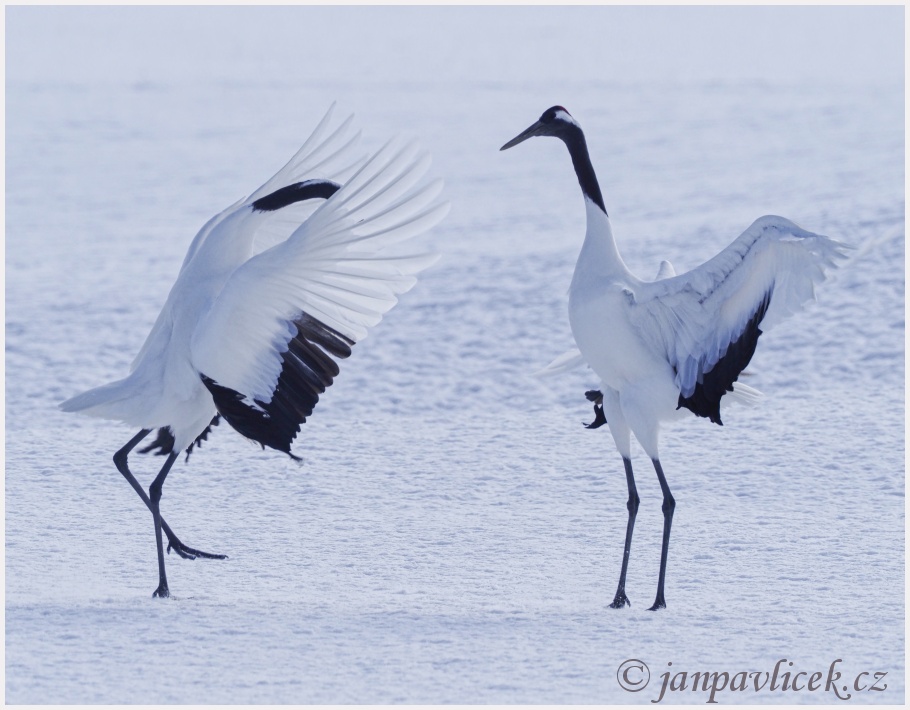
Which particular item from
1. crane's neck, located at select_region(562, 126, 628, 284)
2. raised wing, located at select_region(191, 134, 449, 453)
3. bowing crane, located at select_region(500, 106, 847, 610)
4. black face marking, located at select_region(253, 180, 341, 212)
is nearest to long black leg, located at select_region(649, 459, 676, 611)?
bowing crane, located at select_region(500, 106, 847, 610)

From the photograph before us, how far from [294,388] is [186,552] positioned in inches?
36.8

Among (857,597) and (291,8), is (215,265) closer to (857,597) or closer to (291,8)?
(857,597)

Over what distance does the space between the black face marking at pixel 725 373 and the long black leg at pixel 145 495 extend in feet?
6.15

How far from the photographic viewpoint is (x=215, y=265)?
189 inches

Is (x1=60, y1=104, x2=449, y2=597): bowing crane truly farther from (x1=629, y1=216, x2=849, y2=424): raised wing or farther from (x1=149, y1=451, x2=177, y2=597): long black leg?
(x1=629, y1=216, x2=849, y2=424): raised wing

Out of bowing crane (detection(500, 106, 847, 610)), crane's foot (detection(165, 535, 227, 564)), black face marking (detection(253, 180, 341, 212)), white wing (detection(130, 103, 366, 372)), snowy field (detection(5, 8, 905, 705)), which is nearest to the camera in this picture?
snowy field (detection(5, 8, 905, 705))

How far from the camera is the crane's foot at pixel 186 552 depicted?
194 inches

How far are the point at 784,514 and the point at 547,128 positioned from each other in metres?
1.86

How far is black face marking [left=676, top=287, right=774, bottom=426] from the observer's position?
14.1 feet

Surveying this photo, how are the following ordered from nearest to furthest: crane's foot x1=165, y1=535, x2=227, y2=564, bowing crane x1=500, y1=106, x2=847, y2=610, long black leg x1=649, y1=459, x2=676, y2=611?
bowing crane x1=500, y1=106, x2=847, y2=610 → long black leg x1=649, y1=459, x2=676, y2=611 → crane's foot x1=165, y1=535, x2=227, y2=564

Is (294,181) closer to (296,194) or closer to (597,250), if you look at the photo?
(296,194)

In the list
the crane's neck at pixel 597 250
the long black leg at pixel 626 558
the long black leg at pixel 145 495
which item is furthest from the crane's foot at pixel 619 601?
the long black leg at pixel 145 495

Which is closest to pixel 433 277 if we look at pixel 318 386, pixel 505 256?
pixel 505 256

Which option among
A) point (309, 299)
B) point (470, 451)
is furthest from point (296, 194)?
point (470, 451)
